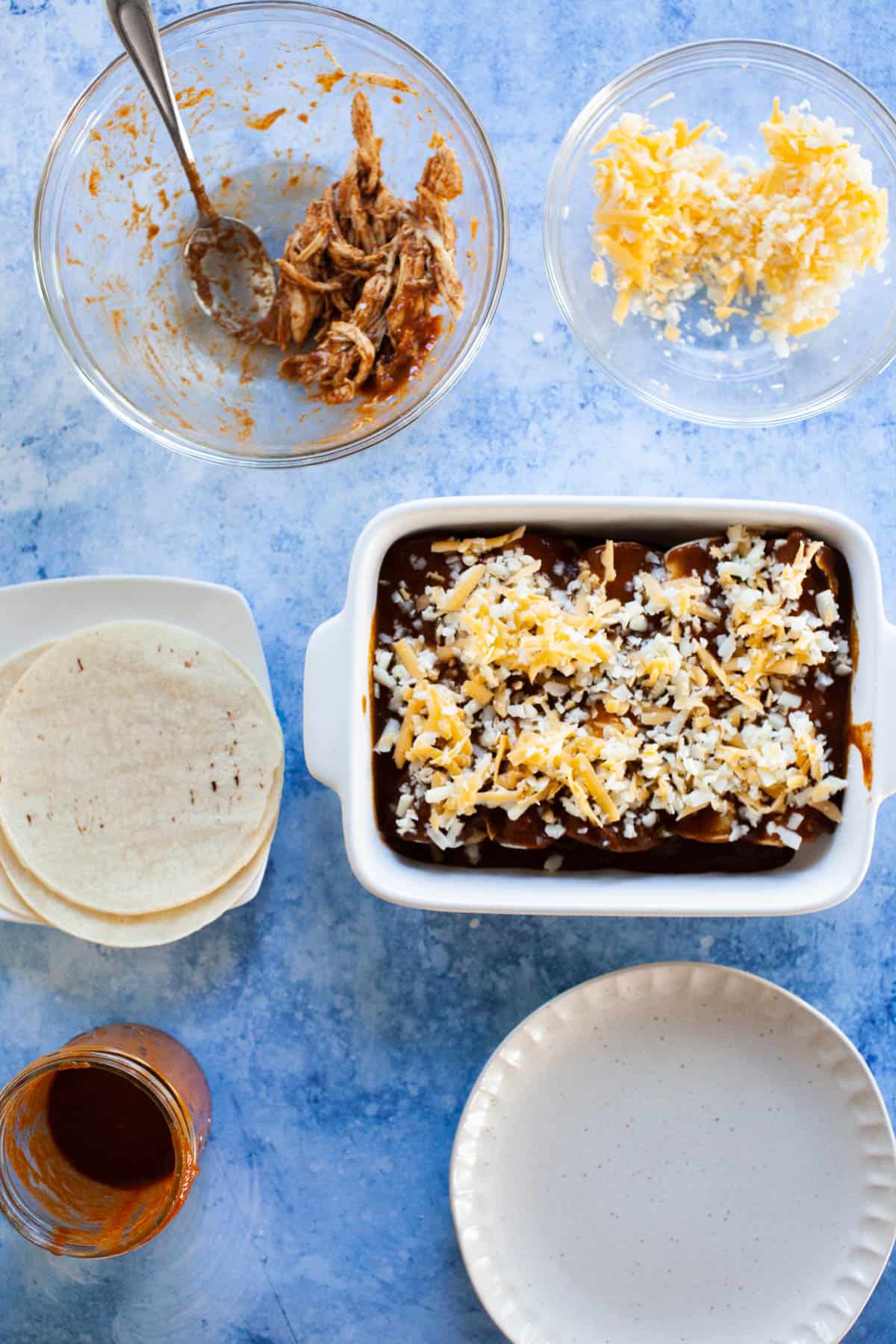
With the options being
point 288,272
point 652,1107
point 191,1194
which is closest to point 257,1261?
point 191,1194

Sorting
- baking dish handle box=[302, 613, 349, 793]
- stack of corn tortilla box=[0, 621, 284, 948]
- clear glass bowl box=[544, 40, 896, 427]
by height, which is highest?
clear glass bowl box=[544, 40, 896, 427]

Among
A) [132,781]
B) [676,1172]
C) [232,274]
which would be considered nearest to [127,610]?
[132,781]

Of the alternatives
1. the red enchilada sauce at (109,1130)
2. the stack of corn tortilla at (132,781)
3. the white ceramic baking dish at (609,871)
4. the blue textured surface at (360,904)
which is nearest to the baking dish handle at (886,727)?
the white ceramic baking dish at (609,871)

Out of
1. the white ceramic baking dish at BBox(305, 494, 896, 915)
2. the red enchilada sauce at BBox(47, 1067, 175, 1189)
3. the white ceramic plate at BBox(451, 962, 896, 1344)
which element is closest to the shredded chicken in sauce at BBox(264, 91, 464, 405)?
the white ceramic baking dish at BBox(305, 494, 896, 915)

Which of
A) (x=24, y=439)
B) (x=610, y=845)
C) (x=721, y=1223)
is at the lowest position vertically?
(x=721, y=1223)

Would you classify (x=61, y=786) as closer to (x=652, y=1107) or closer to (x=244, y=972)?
(x=244, y=972)

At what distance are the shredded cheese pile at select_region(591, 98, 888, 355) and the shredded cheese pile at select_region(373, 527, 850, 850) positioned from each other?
0.46m

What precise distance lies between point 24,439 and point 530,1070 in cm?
131

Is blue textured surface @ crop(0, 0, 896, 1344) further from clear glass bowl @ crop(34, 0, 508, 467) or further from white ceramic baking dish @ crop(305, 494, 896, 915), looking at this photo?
white ceramic baking dish @ crop(305, 494, 896, 915)

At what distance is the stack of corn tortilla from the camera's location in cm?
172

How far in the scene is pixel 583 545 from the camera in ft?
5.25

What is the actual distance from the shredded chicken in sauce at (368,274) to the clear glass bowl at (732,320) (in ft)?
0.66

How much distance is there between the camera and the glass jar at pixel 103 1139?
5.27 ft

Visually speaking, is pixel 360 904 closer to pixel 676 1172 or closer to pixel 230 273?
pixel 676 1172
